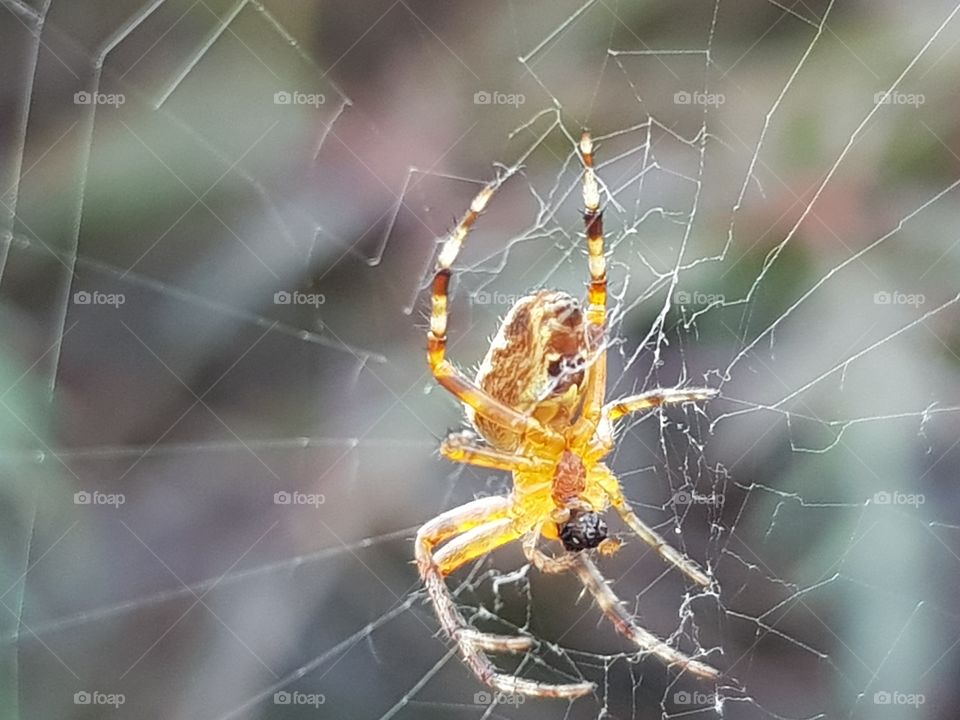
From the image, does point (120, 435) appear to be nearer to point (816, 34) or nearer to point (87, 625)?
point (87, 625)

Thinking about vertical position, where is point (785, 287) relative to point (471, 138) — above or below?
below

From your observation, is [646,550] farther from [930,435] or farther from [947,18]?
[947,18]

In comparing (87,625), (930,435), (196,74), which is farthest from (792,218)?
(87,625)

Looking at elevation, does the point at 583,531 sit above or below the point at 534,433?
below

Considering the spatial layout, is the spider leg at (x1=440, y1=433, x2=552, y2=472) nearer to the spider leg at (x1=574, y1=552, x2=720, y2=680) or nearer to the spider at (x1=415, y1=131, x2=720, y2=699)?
the spider at (x1=415, y1=131, x2=720, y2=699)

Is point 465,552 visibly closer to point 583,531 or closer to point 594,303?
point 583,531

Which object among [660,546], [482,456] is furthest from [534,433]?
[660,546]

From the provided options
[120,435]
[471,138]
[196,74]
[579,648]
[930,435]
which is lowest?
[579,648]
